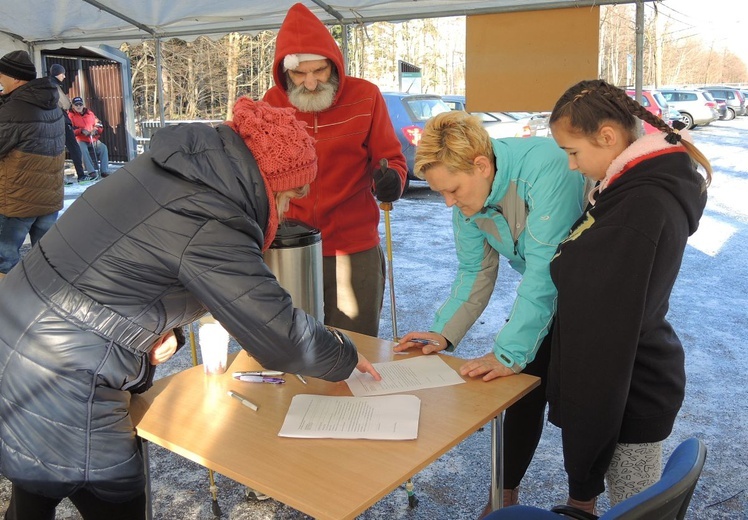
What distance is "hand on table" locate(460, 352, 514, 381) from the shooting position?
1.79 m

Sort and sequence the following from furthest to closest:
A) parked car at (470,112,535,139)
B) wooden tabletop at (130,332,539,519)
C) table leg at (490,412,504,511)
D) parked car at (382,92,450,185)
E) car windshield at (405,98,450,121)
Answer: parked car at (470,112,535,139)
car windshield at (405,98,450,121)
parked car at (382,92,450,185)
table leg at (490,412,504,511)
wooden tabletop at (130,332,539,519)

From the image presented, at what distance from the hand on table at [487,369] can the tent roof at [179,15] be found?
2.86m

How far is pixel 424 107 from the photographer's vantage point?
31.6 ft

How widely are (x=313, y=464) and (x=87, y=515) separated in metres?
0.64

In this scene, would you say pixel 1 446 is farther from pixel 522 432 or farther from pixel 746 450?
pixel 746 450

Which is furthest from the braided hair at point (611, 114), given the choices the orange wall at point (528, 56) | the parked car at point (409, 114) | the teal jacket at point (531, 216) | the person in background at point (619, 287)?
the parked car at point (409, 114)

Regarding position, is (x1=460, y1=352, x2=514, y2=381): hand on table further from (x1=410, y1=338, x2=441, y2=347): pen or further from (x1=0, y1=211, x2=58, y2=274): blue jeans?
(x1=0, y1=211, x2=58, y2=274): blue jeans

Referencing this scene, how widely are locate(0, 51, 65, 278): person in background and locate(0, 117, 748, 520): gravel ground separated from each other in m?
1.61

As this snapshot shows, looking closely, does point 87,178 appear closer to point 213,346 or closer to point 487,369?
point 213,346

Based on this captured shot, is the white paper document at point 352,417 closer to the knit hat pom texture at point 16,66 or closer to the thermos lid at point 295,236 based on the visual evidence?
the thermos lid at point 295,236

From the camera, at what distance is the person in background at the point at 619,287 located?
147 cm

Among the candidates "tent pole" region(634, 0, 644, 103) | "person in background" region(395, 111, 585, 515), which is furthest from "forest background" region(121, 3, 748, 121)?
"person in background" region(395, 111, 585, 515)

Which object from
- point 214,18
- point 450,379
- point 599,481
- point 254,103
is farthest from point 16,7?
point 599,481

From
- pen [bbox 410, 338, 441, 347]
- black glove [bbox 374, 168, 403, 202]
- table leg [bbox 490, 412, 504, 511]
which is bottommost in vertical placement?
table leg [bbox 490, 412, 504, 511]
